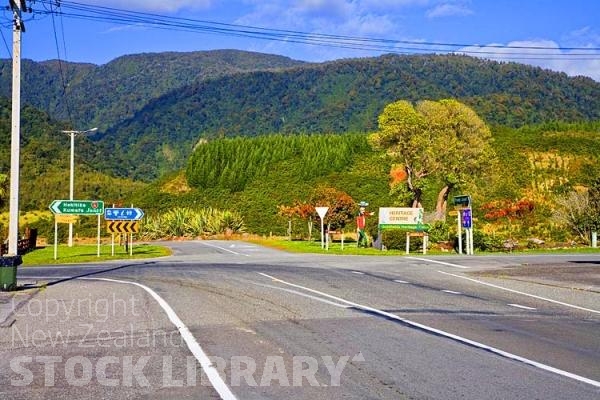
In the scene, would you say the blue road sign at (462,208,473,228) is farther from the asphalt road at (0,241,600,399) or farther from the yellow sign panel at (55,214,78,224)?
the yellow sign panel at (55,214,78,224)

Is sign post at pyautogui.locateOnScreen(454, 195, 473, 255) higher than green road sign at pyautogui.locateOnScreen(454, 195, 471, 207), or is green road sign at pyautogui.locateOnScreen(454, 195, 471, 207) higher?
green road sign at pyautogui.locateOnScreen(454, 195, 471, 207)

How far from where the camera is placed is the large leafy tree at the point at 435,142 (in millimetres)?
47153

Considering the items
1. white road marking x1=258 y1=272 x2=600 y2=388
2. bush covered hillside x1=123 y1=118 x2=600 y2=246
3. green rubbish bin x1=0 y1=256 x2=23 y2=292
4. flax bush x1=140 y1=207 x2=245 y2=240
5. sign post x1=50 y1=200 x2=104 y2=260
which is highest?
bush covered hillside x1=123 y1=118 x2=600 y2=246

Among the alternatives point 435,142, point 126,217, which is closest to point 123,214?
point 126,217

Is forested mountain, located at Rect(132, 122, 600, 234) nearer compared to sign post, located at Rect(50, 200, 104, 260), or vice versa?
sign post, located at Rect(50, 200, 104, 260)

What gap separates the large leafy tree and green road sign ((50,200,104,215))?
20.8 metres

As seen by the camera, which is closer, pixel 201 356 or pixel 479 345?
pixel 201 356

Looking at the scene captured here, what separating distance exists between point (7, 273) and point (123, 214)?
22147 mm

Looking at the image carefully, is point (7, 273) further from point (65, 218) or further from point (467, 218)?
point (467, 218)

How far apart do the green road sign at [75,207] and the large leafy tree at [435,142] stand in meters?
20.8

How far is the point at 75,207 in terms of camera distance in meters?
35.8

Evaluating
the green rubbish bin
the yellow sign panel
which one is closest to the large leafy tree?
the yellow sign panel

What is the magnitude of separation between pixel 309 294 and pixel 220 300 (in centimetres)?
239

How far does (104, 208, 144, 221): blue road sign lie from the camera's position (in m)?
38.9
